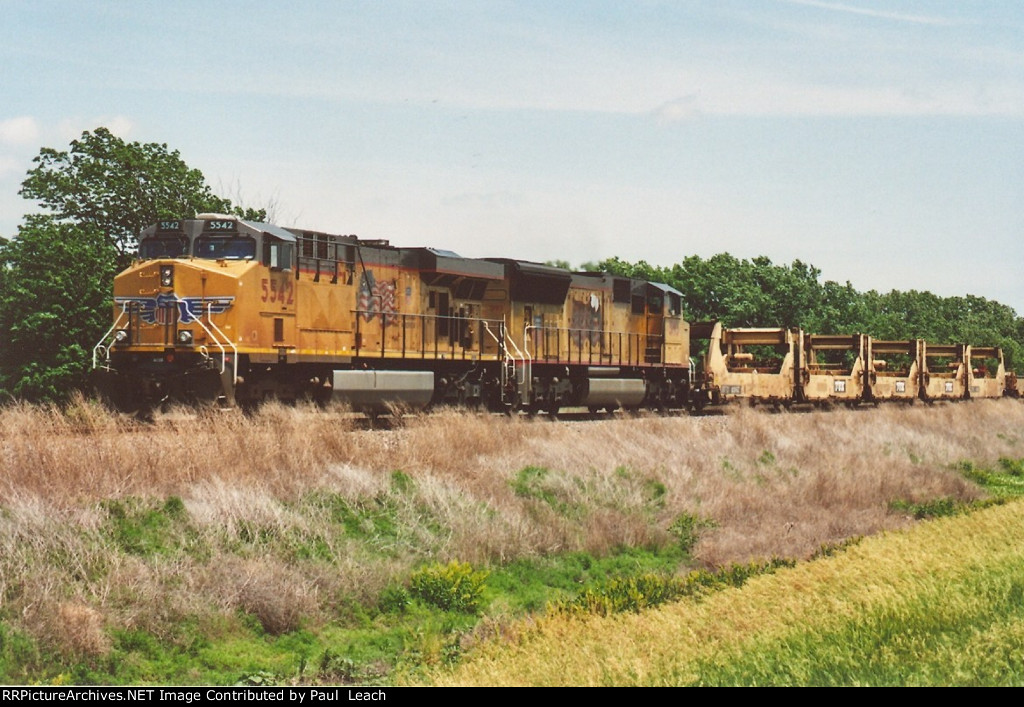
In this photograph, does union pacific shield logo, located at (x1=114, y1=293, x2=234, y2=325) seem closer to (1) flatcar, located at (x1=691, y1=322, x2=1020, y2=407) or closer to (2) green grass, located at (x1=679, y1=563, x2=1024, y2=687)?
(2) green grass, located at (x1=679, y1=563, x2=1024, y2=687)

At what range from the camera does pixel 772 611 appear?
11680mm

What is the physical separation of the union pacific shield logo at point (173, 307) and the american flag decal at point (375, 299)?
10.4 feet

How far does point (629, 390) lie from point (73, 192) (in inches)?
618

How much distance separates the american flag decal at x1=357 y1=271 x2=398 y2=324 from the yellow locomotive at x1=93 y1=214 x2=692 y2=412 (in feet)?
0.08

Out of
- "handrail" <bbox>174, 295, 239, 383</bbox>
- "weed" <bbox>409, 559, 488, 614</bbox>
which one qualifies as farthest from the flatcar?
"weed" <bbox>409, 559, 488, 614</bbox>

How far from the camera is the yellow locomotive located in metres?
18.2

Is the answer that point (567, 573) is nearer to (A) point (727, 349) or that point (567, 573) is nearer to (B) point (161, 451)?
(B) point (161, 451)

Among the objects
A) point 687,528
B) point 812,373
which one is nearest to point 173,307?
point 687,528

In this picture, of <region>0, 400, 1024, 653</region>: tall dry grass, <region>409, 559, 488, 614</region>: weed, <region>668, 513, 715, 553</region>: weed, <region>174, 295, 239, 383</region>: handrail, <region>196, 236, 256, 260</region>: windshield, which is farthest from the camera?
<region>196, 236, 256, 260</region>: windshield

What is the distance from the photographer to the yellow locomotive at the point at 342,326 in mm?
18203

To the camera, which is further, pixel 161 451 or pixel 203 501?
pixel 161 451

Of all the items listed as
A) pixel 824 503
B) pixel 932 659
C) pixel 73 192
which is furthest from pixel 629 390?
pixel 932 659

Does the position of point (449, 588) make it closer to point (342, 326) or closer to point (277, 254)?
point (277, 254)

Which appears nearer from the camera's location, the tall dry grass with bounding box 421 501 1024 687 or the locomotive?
the tall dry grass with bounding box 421 501 1024 687
